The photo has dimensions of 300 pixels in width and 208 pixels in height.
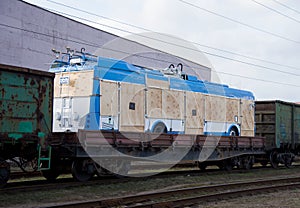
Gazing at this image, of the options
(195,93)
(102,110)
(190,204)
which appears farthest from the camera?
(195,93)

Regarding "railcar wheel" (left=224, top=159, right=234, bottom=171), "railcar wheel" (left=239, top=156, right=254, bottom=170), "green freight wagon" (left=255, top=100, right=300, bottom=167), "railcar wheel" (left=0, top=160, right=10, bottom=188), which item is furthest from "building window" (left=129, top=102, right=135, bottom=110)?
"green freight wagon" (left=255, top=100, right=300, bottom=167)

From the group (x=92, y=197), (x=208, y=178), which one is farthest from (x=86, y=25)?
(x=92, y=197)

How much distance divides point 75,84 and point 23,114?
2.78m

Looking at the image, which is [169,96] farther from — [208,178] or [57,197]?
[57,197]

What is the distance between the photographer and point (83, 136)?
12094 millimetres

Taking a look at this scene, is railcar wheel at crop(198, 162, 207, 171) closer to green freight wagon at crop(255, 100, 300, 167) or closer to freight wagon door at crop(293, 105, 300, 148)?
green freight wagon at crop(255, 100, 300, 167)

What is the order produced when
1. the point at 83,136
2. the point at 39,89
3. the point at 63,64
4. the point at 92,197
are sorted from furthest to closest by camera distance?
the point at 63,64
the point at 83,136
the point at 39,89
the point at 92,197

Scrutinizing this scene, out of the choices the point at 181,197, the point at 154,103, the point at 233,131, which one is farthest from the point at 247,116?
the point at 181,197

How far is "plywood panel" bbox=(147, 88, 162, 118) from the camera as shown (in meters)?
14.6

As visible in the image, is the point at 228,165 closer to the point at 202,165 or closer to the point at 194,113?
the point at 202,165

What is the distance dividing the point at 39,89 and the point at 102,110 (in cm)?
235

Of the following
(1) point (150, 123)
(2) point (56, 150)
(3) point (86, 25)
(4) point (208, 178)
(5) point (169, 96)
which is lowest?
(4) point (208, 178)

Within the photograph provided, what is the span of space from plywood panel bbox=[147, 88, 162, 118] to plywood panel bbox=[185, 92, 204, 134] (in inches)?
62.7

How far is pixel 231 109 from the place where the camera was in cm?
1864
